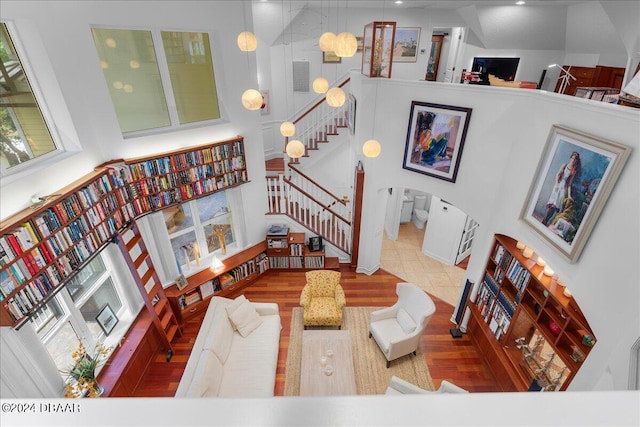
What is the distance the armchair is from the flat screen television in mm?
7141

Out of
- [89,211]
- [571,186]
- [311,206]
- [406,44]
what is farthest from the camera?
[406,44]

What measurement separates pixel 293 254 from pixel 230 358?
2.51 metres

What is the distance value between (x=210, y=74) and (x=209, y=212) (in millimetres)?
2406

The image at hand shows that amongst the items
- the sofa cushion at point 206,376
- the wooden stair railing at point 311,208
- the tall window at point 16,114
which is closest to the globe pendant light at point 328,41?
the wooden stair railing at point 311,208

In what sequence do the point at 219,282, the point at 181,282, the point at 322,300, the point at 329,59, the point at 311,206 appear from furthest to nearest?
the point at 329,59 < the point at 311,206 < the point at 219,282 < the point at 322,300 < the point at 181,282

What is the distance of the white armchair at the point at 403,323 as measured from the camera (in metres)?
4.67

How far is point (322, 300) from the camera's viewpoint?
18.4 feet

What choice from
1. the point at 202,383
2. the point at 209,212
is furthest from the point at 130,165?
the point at 202,383

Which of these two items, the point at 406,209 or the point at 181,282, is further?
the point at 406,209

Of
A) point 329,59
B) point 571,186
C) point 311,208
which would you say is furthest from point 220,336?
point 329,59

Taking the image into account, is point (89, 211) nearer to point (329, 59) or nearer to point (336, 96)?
point (336, 96)

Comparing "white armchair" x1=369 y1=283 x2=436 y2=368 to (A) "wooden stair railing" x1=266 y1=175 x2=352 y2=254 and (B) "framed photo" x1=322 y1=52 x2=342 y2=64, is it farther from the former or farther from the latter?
(B) "framed photo" x1=322 y1=52 x2=342 y2=64

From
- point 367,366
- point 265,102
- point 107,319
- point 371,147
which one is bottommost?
point 367,366

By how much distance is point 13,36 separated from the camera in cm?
321
